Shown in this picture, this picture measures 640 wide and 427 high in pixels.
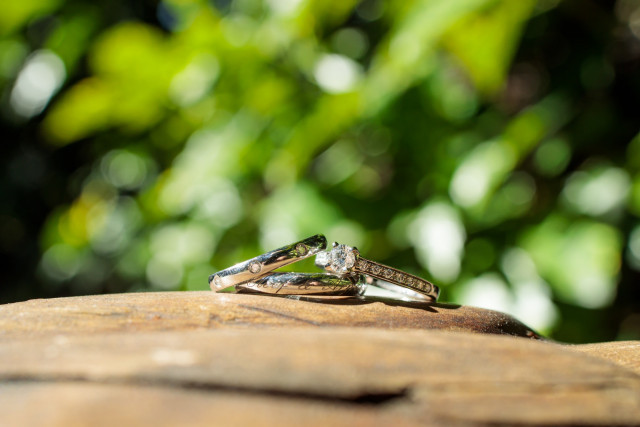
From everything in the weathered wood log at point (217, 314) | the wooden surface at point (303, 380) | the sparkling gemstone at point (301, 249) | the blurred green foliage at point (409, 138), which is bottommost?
the wooden surface at point (303, 380)

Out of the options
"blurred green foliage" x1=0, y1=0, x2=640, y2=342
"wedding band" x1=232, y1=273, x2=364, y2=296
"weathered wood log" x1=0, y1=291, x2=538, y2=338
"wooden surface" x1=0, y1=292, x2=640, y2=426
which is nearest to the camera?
"wooden surface" x1=0, y1=292, x2=640, y2=426

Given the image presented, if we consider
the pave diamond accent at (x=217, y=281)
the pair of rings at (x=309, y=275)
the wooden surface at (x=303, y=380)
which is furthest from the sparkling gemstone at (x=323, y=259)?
the wooden surface at (x=303, y=380)

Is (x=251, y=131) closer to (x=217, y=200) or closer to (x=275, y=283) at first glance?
(x=217, y=200)

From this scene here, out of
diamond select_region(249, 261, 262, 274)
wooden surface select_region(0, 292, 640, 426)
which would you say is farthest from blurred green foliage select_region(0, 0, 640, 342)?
wooden surface select_region(0, 292, 640, 426)

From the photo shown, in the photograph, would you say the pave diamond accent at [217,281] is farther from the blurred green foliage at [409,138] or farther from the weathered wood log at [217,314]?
the blurred green foliage at [409,138]

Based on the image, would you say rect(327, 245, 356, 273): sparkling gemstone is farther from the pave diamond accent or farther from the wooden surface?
the wooden surface

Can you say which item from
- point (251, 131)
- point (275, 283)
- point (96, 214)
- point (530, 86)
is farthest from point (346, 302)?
point (96, 214)
